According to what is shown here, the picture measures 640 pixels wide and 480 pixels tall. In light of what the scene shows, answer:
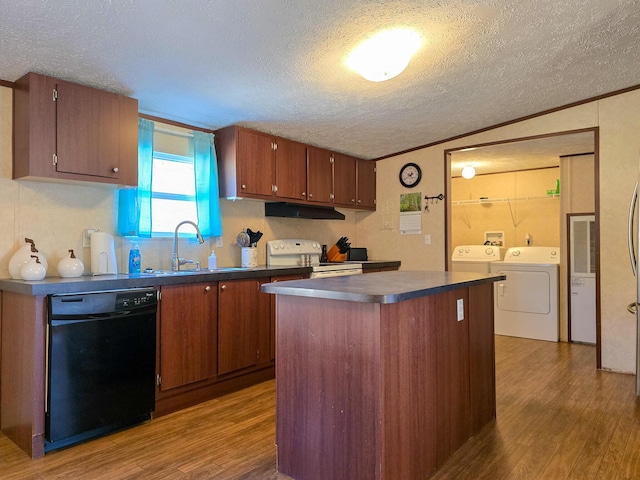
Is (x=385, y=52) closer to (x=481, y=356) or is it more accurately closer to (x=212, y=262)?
(x=481, y=356)

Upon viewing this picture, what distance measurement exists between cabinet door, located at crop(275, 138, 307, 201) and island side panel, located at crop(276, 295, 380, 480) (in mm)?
2151

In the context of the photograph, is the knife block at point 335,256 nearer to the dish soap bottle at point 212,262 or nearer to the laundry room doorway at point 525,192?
the laundry room doorway at point 525,192

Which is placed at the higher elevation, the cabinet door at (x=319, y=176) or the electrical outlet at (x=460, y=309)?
the cabinet door at (x=319, y=176)

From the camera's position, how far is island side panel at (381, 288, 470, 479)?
1799mm

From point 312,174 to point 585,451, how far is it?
3144 millimetres

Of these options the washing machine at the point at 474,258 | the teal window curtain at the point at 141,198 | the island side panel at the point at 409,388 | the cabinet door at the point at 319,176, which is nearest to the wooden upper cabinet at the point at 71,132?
the teal window curtain at the point at 141,198

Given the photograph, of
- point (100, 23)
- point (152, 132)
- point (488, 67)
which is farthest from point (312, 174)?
point (100, 23)

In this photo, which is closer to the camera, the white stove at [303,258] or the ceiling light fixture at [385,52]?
the ceiling light fixture at [385,52]

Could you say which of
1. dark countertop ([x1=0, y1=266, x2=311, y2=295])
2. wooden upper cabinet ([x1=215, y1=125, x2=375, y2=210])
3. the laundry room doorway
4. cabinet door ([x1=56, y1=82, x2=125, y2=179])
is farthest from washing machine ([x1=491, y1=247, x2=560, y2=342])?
cabinet door ([x1=56, y1=82, x2=125, y2=179])

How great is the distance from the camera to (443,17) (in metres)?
2.36

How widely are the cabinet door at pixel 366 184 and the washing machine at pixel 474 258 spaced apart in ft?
4.38

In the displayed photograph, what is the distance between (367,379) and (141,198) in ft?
7.24

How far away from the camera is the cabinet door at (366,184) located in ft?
16.6

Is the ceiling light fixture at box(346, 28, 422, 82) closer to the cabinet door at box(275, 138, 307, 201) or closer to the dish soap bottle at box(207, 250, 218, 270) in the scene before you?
the cabinet door at box(275, 138, 307, 201)
